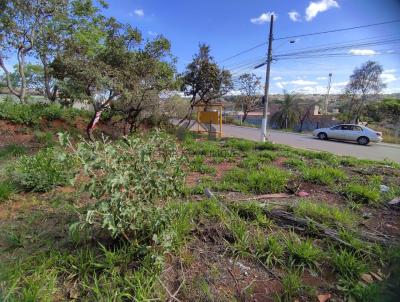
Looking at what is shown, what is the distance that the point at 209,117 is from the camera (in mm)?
13398

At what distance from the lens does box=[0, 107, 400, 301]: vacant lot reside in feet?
6.70

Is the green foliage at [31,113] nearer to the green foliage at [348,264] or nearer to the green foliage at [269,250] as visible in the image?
the green foliage at [269,250]

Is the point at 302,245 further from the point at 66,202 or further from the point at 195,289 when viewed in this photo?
the point at 66,202

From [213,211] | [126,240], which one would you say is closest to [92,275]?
[126,240]

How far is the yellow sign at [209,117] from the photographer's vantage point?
43.6 ft

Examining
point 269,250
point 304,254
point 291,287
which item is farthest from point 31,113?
point 291,287

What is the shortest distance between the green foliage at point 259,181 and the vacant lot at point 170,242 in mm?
527

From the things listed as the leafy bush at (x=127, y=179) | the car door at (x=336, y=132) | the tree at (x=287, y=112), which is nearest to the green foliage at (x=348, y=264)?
the leafy bush at (x=127, y=179)

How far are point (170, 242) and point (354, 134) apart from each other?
1859cm

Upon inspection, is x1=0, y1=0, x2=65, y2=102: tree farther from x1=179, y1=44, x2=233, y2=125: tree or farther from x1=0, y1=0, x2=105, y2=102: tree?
x1=179, y1=44, x2=233, y2=125: tree

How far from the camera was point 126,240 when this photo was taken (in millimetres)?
2404

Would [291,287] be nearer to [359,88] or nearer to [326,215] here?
[326,215]

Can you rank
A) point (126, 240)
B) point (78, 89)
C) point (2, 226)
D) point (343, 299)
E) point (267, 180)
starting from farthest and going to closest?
point (78, 89) → point (267, 180) → point (2, 226) → point (126, 240) → point (343, 299)

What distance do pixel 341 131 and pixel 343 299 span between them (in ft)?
60.8
